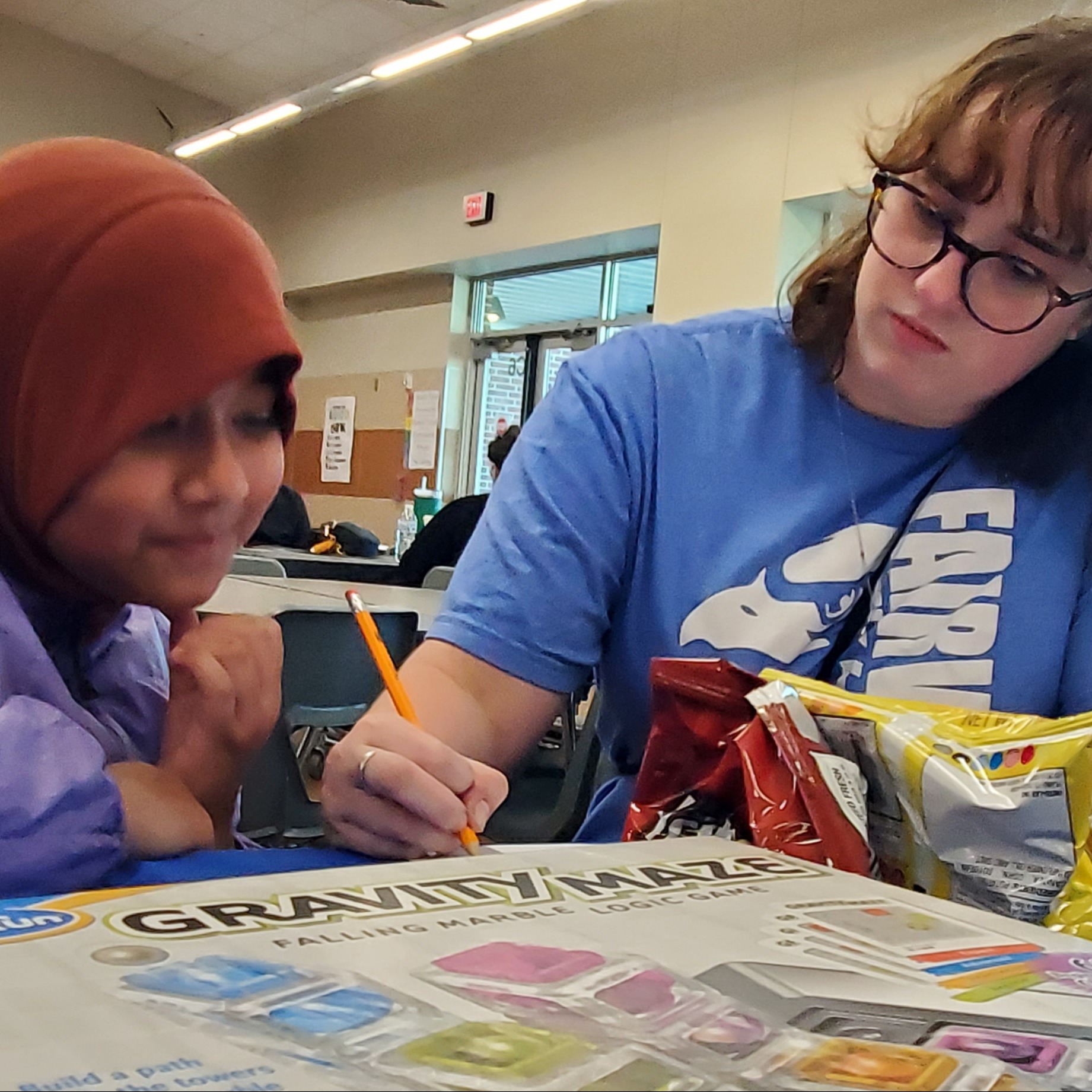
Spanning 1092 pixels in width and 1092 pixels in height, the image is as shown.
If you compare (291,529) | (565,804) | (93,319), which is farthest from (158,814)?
(291,529)

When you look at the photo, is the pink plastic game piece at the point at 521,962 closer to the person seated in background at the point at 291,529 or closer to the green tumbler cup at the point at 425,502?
the person seated in background at the point at 291,529

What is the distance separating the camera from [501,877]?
0.50m

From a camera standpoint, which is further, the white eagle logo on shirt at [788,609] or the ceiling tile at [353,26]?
the ceiling tile at [353,26]

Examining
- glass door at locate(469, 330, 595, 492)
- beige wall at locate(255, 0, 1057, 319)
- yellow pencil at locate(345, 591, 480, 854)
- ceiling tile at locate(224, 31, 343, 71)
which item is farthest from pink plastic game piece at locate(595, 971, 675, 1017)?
ceiling tile at locate(224, 31, 343, 71)

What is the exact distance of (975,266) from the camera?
34.4 inches

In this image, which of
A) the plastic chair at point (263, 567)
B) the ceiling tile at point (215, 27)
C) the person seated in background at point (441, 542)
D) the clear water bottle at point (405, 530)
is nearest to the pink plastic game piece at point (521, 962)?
the plastic chair at point (263, 567)

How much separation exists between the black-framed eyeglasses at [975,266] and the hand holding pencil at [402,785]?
1.67ft

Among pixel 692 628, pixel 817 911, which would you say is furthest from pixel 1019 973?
pixel 692 628

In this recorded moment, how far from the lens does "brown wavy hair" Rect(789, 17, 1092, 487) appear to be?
850 mm

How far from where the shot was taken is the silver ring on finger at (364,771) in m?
0.64

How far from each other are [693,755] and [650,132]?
4995mm

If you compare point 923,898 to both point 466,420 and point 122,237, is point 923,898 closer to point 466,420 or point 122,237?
point 122,237

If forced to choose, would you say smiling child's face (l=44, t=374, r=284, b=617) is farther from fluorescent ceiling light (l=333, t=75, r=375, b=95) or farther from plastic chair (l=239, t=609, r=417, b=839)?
fluorescent ceiling light (l=333, t=75, r=375, b=95)

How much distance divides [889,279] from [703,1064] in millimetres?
719
